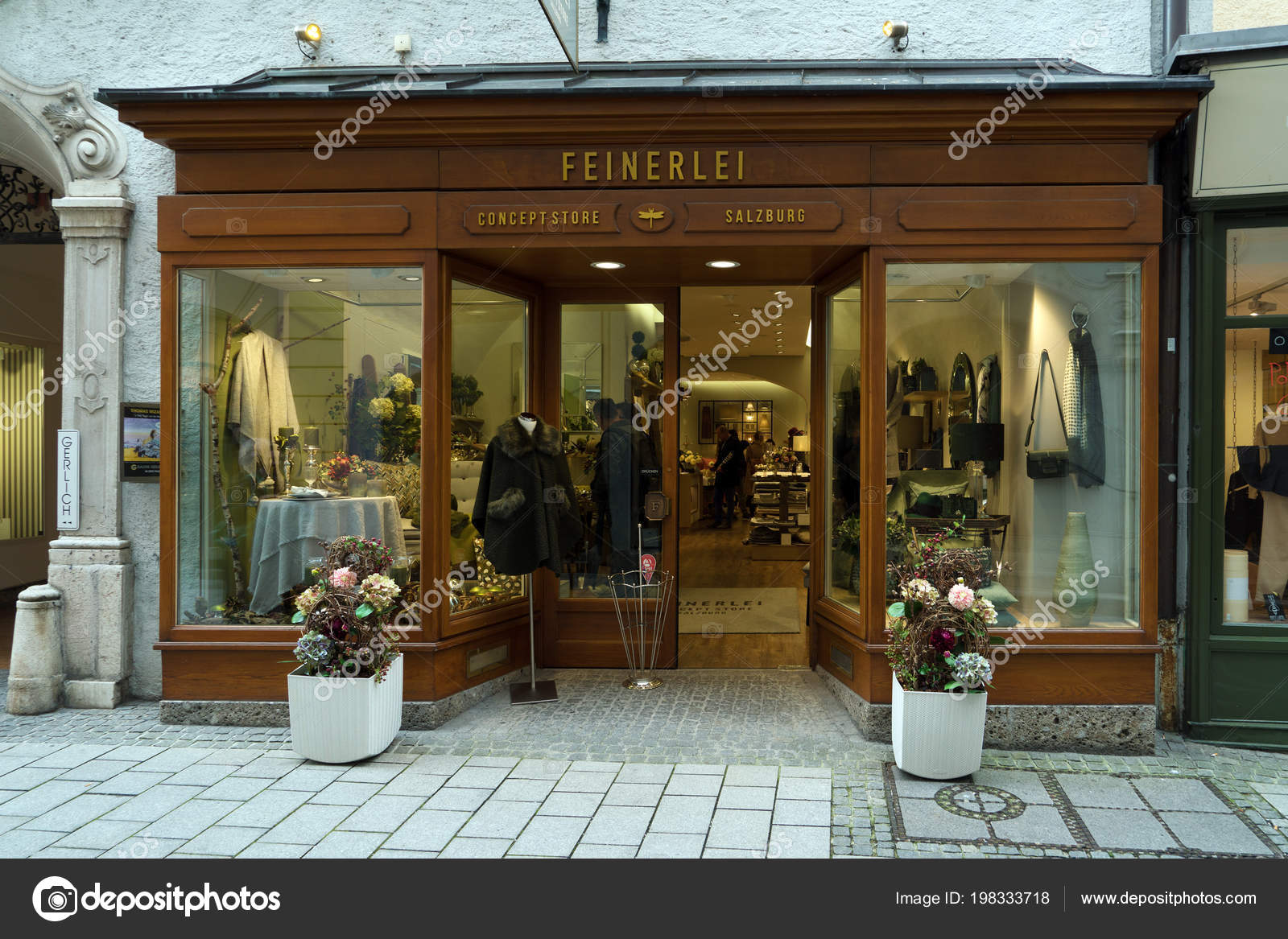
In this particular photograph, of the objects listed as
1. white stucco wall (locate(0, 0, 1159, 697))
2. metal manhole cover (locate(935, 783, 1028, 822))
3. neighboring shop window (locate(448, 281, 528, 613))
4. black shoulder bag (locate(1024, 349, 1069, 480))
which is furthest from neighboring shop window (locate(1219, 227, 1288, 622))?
neighboring shop window (locate(448, 281, 528, 613))

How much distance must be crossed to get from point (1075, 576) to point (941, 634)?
4.88 ft

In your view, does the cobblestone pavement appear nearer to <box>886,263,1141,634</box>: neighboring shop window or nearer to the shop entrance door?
the shop entrance door

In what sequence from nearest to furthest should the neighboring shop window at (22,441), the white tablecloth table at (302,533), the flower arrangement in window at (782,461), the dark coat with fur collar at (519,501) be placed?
the white tablecloth table at (302,533)
the dark coat with fur collar at (519,501)
the neighboring shop window at (22,441)
the flower arrangement in window at (782,461)

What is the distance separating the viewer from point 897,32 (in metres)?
5.73

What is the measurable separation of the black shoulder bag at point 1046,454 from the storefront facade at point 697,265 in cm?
4

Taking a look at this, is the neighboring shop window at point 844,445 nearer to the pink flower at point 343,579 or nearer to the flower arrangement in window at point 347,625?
the flower arrangement in window at point 347,625

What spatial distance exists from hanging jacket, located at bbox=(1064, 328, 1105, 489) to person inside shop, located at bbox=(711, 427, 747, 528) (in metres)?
9.59

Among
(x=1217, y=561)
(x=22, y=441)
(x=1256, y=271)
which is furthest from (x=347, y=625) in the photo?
(x=22, y=441)

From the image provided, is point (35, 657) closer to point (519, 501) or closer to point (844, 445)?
point (519, 501)

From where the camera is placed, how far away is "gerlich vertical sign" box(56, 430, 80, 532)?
234 inches

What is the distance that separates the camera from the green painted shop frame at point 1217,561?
5328mm

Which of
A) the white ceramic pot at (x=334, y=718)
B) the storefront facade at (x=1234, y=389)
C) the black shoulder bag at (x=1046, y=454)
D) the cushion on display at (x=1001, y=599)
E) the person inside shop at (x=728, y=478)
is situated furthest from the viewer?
the person inside shop at (x=728, y=478)

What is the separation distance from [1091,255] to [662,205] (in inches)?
103

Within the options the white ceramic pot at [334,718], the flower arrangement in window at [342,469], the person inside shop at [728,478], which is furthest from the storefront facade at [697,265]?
the person inside shop at [728,478]
